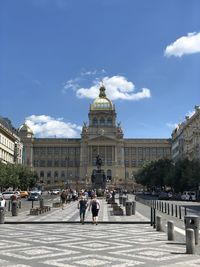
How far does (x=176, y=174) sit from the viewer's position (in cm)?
9862

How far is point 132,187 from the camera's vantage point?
590 ft

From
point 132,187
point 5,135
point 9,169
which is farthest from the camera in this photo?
point 132,187

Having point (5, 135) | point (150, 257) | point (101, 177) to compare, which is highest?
point (5, 135)

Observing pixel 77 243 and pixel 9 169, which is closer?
pixel 77 243

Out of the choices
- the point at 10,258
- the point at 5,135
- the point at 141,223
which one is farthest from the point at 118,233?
the point at 5,135

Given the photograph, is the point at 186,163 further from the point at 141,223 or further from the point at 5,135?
the point at 141,223

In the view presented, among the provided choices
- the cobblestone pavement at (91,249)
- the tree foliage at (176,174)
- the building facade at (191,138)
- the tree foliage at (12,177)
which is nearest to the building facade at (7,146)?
the tree foliage at (12,177)

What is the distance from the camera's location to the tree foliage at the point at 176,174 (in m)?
86.1

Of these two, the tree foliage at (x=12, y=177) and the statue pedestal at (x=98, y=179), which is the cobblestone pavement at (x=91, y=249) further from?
the tree foliage at (x=12, y=177)

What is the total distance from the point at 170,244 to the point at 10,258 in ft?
22.6

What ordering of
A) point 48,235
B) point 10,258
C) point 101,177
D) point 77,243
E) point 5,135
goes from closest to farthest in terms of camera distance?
point 10,258
point 77,243
point 48,235
point 101,177
point 5,135

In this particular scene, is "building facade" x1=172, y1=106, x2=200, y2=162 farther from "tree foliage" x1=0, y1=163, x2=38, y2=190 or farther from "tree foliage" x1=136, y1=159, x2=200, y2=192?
"tree foliage" x1=0, y1=163, x2=38, y2=190

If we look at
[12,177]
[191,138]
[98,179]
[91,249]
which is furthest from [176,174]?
[91,249]

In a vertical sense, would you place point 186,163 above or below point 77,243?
above
